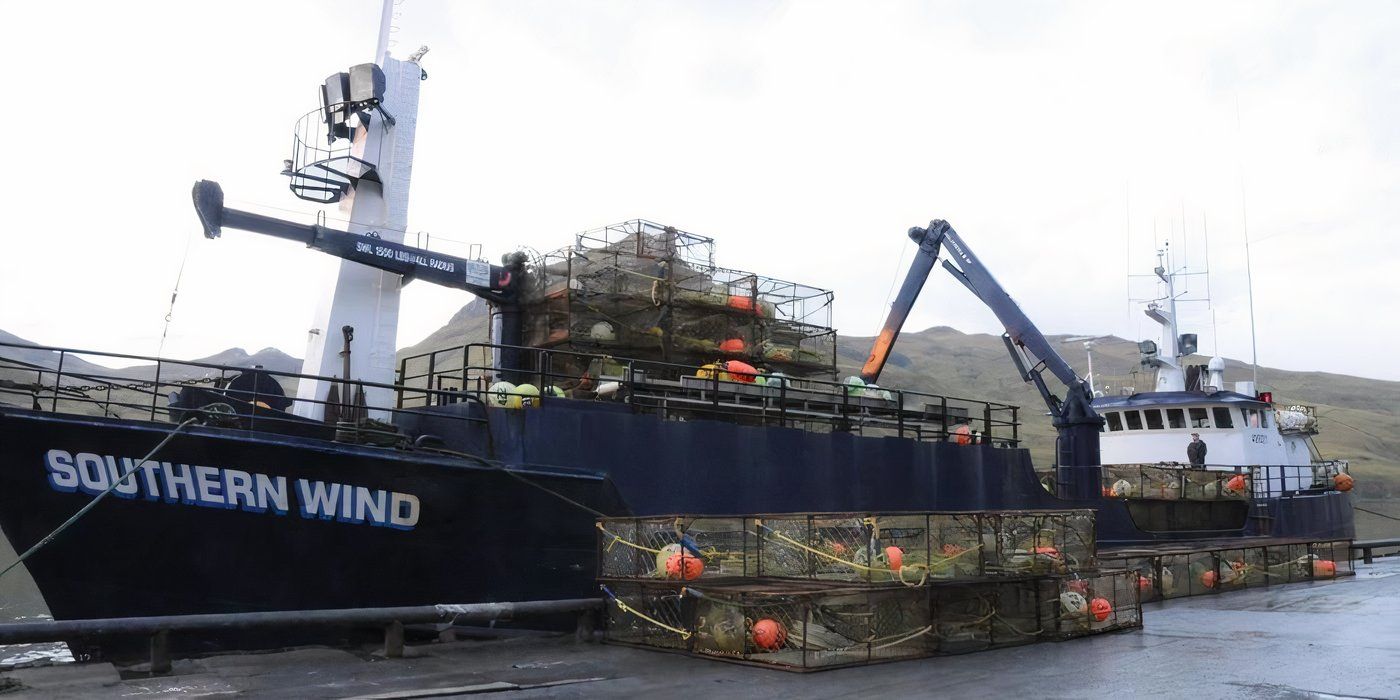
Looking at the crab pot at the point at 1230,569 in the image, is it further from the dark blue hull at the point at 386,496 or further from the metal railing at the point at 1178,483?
the dark blue hull at the point at 386,496

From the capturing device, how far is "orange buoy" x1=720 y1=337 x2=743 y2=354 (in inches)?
699

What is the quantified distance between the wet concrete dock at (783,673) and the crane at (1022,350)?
10095mm

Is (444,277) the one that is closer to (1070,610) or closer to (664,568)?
(664,568)

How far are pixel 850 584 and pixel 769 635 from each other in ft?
3.71

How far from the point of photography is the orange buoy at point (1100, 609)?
39.5ft

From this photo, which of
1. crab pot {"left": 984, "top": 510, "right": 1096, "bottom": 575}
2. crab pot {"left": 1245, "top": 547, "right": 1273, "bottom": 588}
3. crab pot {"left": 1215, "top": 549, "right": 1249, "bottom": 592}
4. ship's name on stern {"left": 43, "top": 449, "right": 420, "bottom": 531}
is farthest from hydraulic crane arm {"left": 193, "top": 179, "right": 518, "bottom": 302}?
crab pot {"left": 1245, "top": 547, "right": 1273, "bottom": 588}

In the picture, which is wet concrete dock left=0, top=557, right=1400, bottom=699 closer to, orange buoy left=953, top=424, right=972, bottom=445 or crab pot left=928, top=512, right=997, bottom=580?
crab pot left=928, top=512, right=997, bottom=580

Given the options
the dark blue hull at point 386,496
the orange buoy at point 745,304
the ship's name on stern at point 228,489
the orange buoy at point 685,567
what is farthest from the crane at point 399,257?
the orange buoy at point 685,567

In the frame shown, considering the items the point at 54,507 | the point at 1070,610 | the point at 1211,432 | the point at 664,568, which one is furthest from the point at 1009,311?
the point at 54,507

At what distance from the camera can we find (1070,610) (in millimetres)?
11789

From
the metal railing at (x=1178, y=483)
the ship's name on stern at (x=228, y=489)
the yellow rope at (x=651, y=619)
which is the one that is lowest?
the yellow rope at (x=651, y=619)

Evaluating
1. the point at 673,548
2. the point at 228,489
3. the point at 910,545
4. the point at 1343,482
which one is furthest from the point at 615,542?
the point at 1343,482

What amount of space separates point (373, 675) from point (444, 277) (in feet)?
27.3

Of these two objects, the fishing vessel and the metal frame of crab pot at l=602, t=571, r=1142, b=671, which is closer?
the metal frame of crab pot at l=602, t=571, r=1142, b=671
